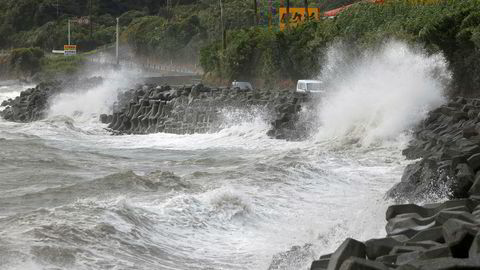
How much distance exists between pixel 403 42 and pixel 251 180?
16.0 meters

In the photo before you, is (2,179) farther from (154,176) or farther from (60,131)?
(60,131)

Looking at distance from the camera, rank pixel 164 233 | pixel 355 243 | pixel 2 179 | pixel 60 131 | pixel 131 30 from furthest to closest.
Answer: pixel 131 30 → pixel 60 131 → pixel 2 179 → pixel 164 233 → pixel 355 243

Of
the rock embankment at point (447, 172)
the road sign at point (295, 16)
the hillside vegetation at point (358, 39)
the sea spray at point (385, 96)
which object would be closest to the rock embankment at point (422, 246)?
the rock embankment at point (447, 172)

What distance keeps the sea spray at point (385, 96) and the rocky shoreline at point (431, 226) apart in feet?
23.7

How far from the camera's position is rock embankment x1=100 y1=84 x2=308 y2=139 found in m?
27.2

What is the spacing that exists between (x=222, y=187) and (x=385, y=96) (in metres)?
11.0

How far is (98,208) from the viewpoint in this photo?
490 inches

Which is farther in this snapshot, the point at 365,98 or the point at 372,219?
the point at 365,98

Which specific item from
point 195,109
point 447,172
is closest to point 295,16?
point 195,109

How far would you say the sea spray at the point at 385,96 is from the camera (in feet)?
75.2

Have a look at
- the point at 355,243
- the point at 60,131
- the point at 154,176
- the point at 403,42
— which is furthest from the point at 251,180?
the point at 60,131

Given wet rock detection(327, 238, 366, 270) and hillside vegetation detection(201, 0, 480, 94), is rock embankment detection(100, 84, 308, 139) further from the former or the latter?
wet rock detection(327, 238, 366, 270)

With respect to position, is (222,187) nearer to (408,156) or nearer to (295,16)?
(408,156)

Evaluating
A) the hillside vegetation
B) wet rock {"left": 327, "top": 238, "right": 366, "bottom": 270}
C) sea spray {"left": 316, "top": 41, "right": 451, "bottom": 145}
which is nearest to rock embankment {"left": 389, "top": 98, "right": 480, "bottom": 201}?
wet rock {"left": 327, "top": 238, "right": 366, "bottom": 270}
